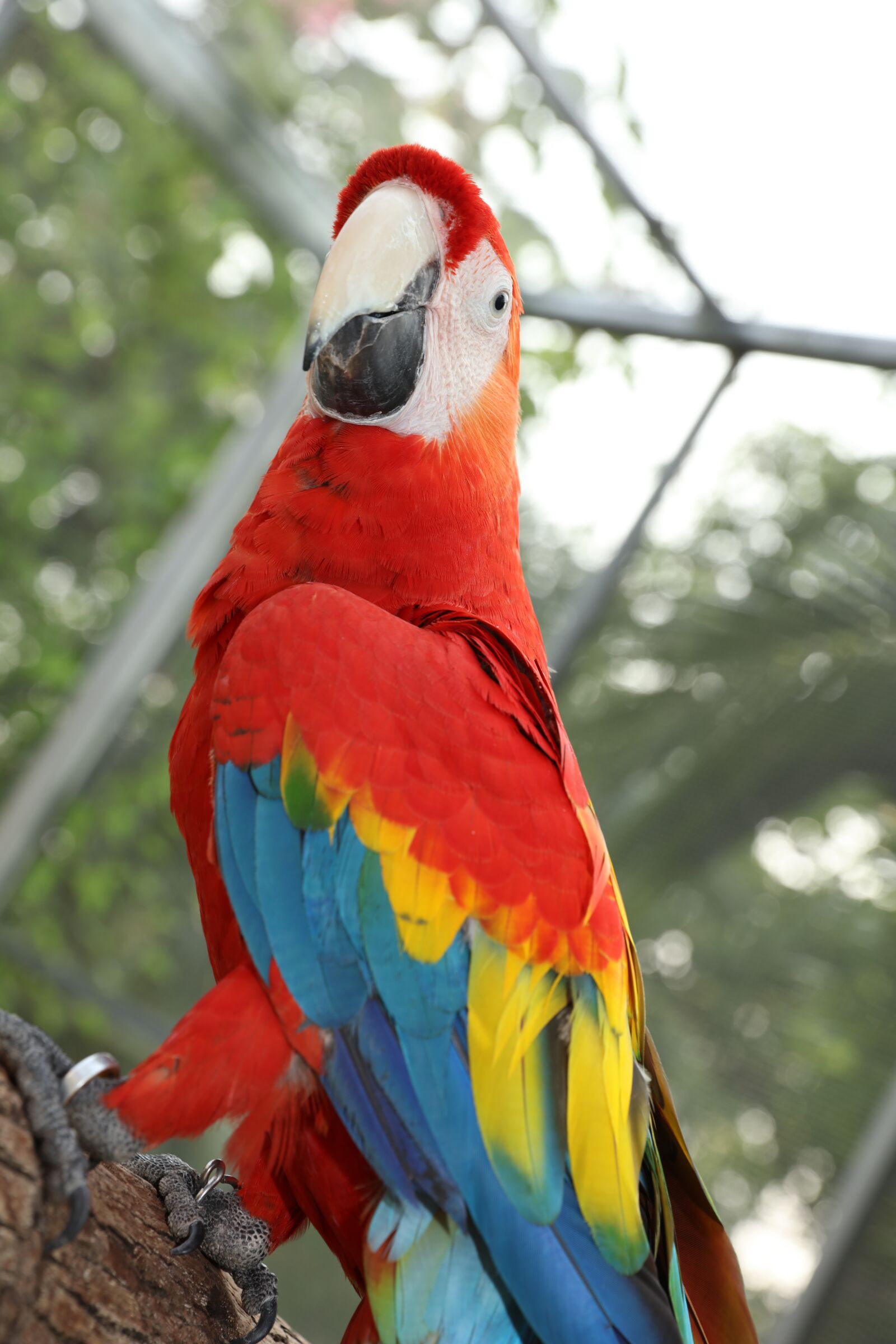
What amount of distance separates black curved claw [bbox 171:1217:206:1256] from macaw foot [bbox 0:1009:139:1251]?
5.6 inches

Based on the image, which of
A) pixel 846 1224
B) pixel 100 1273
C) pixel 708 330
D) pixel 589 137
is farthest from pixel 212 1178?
pixel 708 330

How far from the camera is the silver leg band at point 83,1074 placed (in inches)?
31.3

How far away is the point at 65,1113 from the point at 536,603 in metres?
1.88

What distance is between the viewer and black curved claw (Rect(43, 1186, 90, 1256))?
2.52 ft

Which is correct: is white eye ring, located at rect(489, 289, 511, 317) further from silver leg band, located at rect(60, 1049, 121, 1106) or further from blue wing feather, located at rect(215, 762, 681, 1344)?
silver leg band, located at rect(60, 1049, 121, 1106)

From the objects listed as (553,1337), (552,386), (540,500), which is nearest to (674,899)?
(540,500)

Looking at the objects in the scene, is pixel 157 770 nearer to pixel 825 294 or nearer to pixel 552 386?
pixel 552 386

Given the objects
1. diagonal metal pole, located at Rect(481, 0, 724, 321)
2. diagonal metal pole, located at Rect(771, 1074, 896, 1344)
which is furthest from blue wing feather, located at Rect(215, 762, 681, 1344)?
diagonal metal pole, located at Rect(481, 0, 724, 321)

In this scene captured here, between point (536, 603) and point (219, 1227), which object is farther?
point (536, 603)

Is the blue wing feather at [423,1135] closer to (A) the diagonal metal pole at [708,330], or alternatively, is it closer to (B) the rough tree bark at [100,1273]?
(B) the rough tree bark at [100,1273]

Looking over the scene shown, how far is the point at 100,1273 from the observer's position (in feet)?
2.64

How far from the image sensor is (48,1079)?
790 mm

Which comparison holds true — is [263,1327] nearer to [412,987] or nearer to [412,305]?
[412,987]

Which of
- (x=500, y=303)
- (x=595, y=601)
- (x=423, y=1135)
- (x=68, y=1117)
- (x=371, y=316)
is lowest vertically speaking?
(x=68, y=1117)
